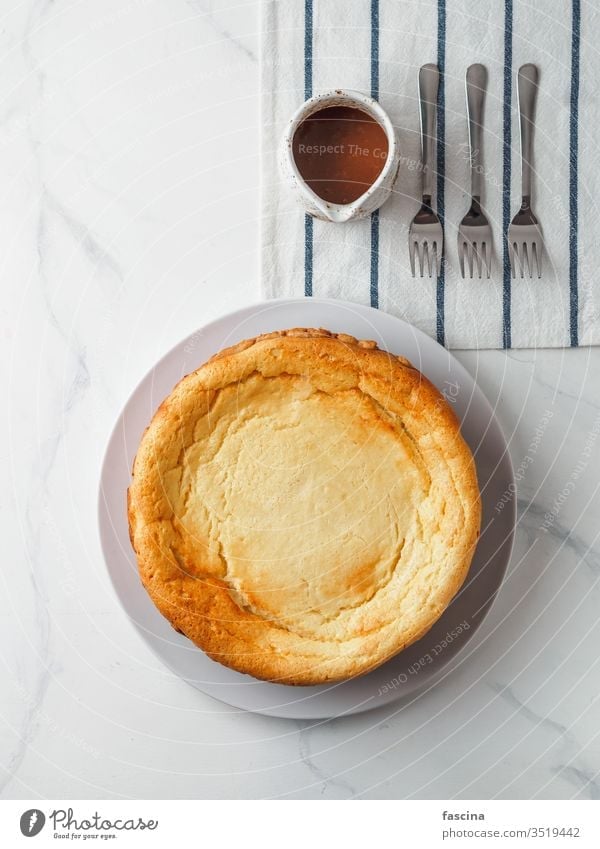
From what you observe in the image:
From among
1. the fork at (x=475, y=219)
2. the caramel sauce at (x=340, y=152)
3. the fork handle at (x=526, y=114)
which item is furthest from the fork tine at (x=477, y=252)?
the caramel sauce at (x=340, y=152)

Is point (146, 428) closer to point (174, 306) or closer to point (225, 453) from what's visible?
point (225, 453)

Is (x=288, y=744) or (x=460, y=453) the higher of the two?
(x=460, y=453)

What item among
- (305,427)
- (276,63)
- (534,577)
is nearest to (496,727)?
(534,577)

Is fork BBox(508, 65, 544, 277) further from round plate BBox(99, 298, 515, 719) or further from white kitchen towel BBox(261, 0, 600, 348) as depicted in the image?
round plate BBox(99, 298, 515, 719)

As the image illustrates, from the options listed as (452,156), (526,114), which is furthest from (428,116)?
(526,114)

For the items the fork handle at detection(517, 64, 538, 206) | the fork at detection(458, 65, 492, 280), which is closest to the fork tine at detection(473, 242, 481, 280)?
the fork at detection(458, 65, 492, 280)
